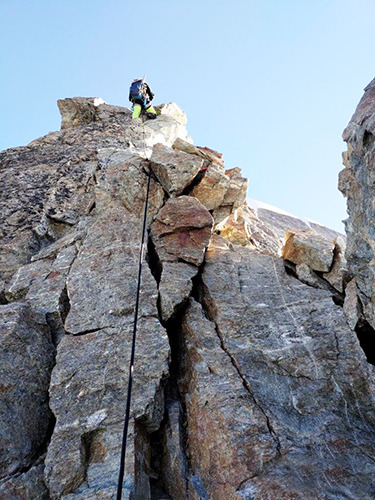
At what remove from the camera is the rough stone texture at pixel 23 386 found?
5.67 metres

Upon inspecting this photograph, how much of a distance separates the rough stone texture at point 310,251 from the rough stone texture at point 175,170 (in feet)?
12.9

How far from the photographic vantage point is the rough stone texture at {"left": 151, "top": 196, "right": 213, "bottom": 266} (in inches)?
367

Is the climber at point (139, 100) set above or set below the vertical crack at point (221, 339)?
above

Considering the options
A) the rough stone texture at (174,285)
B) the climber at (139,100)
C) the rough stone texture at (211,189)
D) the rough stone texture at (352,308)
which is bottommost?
the rough stone texture at (352,308)

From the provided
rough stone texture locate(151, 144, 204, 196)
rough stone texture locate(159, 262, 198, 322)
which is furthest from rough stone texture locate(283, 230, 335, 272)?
rough stone texture locate(151, 144, 204, 196)

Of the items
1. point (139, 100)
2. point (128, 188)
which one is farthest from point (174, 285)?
point (139, 100)

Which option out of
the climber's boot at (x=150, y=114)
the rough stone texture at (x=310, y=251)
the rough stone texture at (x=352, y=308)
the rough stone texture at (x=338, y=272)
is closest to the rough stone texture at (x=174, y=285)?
the rough stone texture at (x=310, y=251)

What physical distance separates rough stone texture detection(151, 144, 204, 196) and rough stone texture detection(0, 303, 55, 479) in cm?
572

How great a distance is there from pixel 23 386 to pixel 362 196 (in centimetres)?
782

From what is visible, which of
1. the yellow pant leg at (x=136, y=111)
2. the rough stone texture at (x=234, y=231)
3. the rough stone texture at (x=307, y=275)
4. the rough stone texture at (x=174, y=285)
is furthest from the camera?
the yellow pant leg at (x=136, y=111)

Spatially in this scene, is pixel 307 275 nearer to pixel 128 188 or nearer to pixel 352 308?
pixel 352 308

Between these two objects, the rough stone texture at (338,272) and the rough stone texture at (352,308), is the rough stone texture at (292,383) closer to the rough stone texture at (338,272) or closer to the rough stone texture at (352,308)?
the rough stone texture at (352,308)

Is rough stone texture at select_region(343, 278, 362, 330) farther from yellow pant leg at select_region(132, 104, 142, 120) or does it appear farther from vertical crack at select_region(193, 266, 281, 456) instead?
yellow pant leg at select_region(132, 104, 142, 120)

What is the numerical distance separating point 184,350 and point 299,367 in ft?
8.23
